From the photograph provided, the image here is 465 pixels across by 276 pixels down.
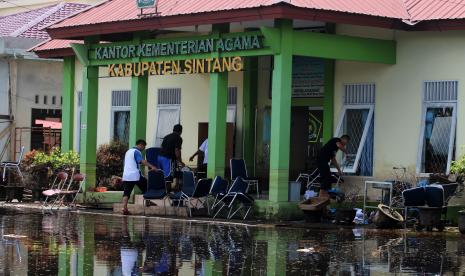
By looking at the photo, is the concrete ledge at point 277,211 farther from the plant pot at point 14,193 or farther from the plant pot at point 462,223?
the plant pot at point 14,193

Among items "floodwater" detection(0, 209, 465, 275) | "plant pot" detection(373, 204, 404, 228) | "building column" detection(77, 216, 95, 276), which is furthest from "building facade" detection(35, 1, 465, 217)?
"building column" detection(77, 216, 95, 276)

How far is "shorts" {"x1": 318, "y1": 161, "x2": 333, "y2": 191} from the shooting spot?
72.5 ft

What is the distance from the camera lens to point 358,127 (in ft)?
81.1

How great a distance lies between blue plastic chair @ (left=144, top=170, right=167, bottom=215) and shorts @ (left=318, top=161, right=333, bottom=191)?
3.47 metres

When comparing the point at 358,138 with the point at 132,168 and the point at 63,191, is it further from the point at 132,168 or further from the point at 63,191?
the point at 63,191

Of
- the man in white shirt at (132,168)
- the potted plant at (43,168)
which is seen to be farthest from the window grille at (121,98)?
the man in white shirt at (132,168)

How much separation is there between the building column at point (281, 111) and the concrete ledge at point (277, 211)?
174 millimetres

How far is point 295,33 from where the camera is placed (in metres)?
22.4

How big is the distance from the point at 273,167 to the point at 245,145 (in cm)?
504

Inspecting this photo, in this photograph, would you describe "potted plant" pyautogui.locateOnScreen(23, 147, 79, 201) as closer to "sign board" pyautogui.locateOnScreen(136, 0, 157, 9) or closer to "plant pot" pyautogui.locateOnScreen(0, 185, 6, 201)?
"plant pot" pyautogui.locateOnScreen(0, 185, 6, 201)

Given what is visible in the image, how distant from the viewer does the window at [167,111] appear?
29.2 m

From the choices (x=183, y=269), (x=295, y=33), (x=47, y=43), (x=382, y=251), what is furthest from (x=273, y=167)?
(x=47, y=43)

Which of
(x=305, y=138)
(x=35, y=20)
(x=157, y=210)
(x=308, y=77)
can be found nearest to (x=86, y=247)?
(x=157, y=210)

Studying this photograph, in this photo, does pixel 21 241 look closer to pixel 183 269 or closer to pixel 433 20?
pixel 183 269
